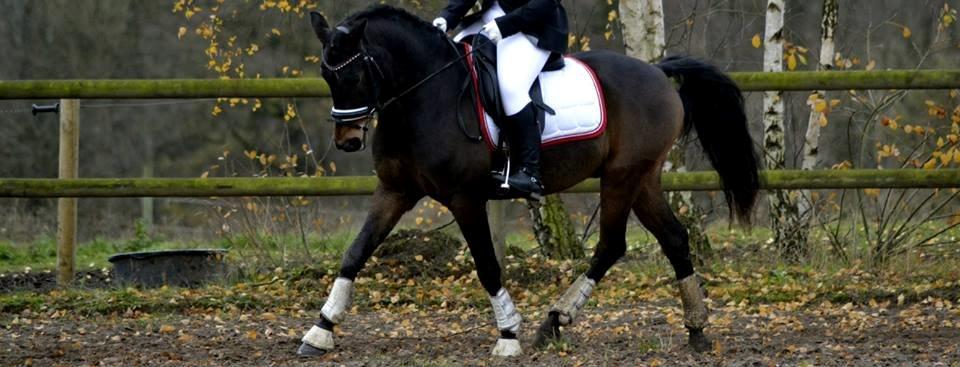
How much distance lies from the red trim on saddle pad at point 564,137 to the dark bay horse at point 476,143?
0.12 feet

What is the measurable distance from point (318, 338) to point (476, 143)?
4.16 ft

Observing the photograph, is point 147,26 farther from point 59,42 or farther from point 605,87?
point 605,87

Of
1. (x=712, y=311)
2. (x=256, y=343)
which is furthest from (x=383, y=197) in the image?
(x=712, y=311)

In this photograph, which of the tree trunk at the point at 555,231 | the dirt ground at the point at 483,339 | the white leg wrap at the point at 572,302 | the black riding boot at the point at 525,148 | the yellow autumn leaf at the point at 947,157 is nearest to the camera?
the dirt ground at the point at 483,339

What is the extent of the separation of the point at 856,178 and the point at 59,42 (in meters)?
12.7

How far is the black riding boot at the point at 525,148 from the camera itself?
658 cm

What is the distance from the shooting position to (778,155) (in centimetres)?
1009

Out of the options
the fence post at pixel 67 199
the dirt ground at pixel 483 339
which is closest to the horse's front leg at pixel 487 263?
the dirt ground at pixel 483 339

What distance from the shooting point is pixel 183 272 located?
969cm

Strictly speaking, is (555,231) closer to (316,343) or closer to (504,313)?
(504,313)

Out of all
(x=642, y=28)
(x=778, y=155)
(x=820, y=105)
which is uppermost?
(x=642, y=28)

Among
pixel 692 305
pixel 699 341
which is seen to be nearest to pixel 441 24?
pixel 692 305

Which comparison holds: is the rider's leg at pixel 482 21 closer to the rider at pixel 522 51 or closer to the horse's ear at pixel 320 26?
the rider at pixel 522 51

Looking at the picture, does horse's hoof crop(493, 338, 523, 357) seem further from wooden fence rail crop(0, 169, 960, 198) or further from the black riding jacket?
wooden fence rail crop(0, 169, 960, 198)
